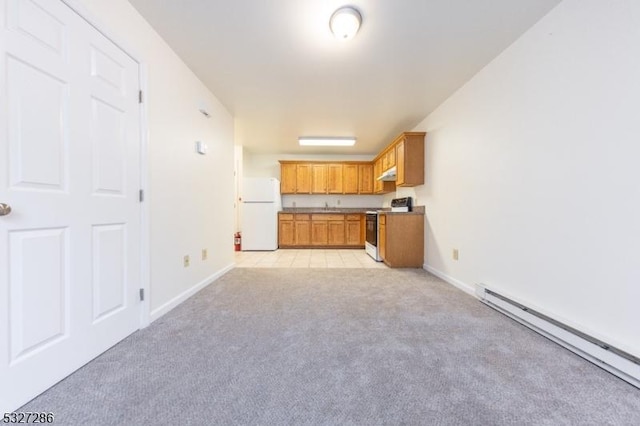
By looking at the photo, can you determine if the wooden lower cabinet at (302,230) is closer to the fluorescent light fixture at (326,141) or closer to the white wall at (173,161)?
the fluorescent light fixture at (326,141)

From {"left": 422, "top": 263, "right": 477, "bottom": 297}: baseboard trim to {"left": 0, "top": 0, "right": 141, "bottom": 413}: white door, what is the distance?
3143mm

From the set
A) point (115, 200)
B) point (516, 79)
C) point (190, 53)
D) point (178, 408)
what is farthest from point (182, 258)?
point (516, 79)

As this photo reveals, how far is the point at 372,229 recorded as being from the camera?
16.4ft

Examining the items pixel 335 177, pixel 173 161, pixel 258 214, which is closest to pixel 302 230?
pixel 258 214

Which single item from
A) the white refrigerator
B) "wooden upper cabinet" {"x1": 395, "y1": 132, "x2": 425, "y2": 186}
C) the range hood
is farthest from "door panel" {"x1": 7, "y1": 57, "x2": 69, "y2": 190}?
the white refrigerator

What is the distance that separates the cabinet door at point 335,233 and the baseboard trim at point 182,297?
9.78 feet

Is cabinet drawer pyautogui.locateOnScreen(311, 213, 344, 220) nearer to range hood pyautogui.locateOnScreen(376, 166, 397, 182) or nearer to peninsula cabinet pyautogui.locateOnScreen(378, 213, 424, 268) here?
range hood pyautogui.locateOnScreen(376, 166, 397, 182)

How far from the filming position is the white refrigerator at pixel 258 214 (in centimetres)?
566

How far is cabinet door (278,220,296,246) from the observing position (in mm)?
6027

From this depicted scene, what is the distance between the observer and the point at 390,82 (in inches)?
113

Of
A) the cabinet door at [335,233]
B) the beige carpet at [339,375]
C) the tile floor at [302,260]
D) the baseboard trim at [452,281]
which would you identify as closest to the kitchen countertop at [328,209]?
the cabinet door at [335,233]

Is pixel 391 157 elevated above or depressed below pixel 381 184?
above

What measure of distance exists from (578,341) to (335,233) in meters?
4.67

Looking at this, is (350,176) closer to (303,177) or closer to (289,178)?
(303,177)
